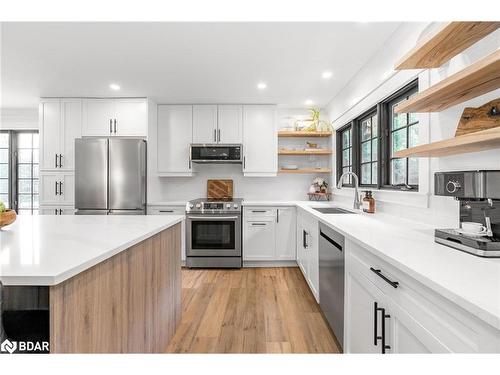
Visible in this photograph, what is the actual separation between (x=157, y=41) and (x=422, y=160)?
2.37 meters

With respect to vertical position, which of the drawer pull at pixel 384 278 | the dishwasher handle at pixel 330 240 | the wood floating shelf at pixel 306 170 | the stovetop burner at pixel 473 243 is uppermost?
the wood floating shelf at pixel 306 170

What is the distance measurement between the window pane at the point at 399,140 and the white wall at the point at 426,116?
35cm

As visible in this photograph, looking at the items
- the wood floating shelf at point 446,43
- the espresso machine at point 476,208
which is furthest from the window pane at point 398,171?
the espresso machine at point 476,208

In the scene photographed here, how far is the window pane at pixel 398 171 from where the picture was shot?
7.66 ft

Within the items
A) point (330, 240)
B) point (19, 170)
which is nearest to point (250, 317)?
point (330, 240)

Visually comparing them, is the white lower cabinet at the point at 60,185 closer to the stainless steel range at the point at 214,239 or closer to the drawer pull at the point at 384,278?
the stainless steel range at the point at 214,239

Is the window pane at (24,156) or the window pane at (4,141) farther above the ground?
the window pane at (4,141)

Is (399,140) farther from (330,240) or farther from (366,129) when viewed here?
(330,240)

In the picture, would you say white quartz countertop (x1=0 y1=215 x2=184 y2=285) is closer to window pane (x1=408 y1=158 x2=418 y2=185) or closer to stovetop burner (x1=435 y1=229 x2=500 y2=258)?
stovetop burner (x1=435 y1=229 x2=500 y2=258)

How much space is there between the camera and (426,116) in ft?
5.86

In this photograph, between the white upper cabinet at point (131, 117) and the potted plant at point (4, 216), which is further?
the white upper cabinet at point (131, 117)
